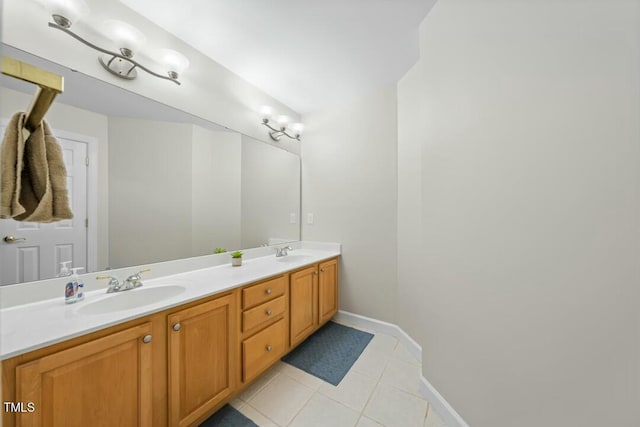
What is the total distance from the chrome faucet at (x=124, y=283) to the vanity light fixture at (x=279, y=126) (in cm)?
166

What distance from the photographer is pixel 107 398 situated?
815mm

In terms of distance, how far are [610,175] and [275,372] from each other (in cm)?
→ 201

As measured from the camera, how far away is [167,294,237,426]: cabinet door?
0.99 meters

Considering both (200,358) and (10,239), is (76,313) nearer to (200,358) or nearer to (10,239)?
(10,239)

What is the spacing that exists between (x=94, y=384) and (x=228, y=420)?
2.45ft

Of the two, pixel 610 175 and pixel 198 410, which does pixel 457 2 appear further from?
pixel 198 410

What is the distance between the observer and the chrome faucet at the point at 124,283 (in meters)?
1.13

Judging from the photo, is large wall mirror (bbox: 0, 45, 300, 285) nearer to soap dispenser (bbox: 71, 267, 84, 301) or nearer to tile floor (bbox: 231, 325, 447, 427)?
soap dispenser (bbox: 71, 267, 84, 301)

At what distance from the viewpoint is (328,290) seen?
2172 millimetres

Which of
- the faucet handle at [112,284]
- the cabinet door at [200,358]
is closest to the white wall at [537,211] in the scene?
the cabinet door at [200,358]

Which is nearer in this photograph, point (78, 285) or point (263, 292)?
point (78, 285)

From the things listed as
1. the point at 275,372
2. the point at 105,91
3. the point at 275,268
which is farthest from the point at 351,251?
the point at 105,91

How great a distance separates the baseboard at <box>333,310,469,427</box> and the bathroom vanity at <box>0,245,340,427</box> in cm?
91

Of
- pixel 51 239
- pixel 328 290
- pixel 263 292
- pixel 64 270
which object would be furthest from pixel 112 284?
pixel 328 290
